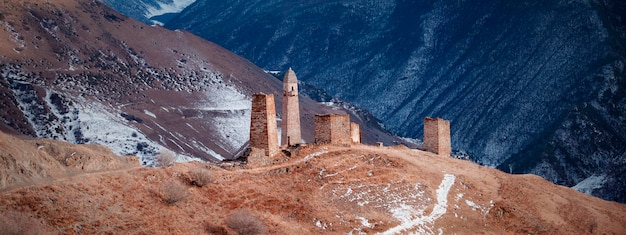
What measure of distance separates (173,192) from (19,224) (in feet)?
22.8

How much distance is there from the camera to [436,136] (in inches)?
2205

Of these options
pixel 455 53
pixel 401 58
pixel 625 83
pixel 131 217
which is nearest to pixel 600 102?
pixel 625 83

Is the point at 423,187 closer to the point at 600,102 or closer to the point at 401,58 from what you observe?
the point at 600,102

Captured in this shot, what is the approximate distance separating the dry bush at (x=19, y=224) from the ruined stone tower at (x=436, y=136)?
98.7ft

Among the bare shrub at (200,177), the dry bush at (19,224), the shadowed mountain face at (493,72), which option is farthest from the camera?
the shadowed mountain face at (493,72)

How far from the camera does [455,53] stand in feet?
545

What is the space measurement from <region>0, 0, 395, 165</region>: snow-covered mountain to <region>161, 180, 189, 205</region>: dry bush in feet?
168

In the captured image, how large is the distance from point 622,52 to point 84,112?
78156 mm

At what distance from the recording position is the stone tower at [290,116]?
5575 cm

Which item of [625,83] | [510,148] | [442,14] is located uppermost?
[442,14]

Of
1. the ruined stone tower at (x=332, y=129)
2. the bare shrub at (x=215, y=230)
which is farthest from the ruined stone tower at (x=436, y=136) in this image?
the bare shrub at (x=215, y=230)

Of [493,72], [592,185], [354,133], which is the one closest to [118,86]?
[592,185]

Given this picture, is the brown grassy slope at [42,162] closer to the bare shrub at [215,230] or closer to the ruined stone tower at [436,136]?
the bare shrub at [215,230]

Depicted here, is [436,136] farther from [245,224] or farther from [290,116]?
[245,224]
